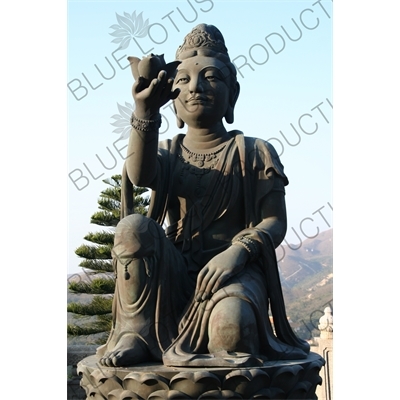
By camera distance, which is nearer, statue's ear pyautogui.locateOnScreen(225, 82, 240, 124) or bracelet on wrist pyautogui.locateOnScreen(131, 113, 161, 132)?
bracelet on wrist pyautogui.locateOnScreen(131, 113, 161, 132)

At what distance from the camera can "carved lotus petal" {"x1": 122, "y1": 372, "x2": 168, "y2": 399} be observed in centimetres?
362

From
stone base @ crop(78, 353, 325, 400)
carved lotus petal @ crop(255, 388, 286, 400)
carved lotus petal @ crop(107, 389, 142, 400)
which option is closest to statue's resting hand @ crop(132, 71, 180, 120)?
stone base @ crop(78, 353, 325, 400)

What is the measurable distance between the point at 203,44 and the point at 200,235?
139 centimetres

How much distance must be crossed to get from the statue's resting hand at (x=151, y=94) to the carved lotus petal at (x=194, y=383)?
1606 mm

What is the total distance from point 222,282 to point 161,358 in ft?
1.92

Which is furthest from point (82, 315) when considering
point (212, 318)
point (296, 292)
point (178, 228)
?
point (212, 318)

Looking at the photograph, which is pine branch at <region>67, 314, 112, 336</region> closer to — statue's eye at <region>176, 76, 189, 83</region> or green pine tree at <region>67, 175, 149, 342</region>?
green pine tree at <region>67, 175, 149, 342</region>

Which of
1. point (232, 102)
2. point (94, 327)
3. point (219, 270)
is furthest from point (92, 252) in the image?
point (219, 270)

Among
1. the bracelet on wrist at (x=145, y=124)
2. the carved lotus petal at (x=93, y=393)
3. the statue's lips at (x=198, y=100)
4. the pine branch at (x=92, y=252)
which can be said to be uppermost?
the statue's lips at (x=198, y=100)

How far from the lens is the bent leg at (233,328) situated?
3770mm

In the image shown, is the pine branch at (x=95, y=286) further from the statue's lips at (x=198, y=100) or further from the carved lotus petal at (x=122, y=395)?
the carved lotus petal at (x=122, y=395)

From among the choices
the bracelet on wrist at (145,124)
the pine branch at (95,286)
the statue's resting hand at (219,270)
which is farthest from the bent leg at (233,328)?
the pine branch at (95,286)

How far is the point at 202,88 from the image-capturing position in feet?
15.0

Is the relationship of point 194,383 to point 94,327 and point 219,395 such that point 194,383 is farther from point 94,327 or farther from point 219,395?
point 94,327
